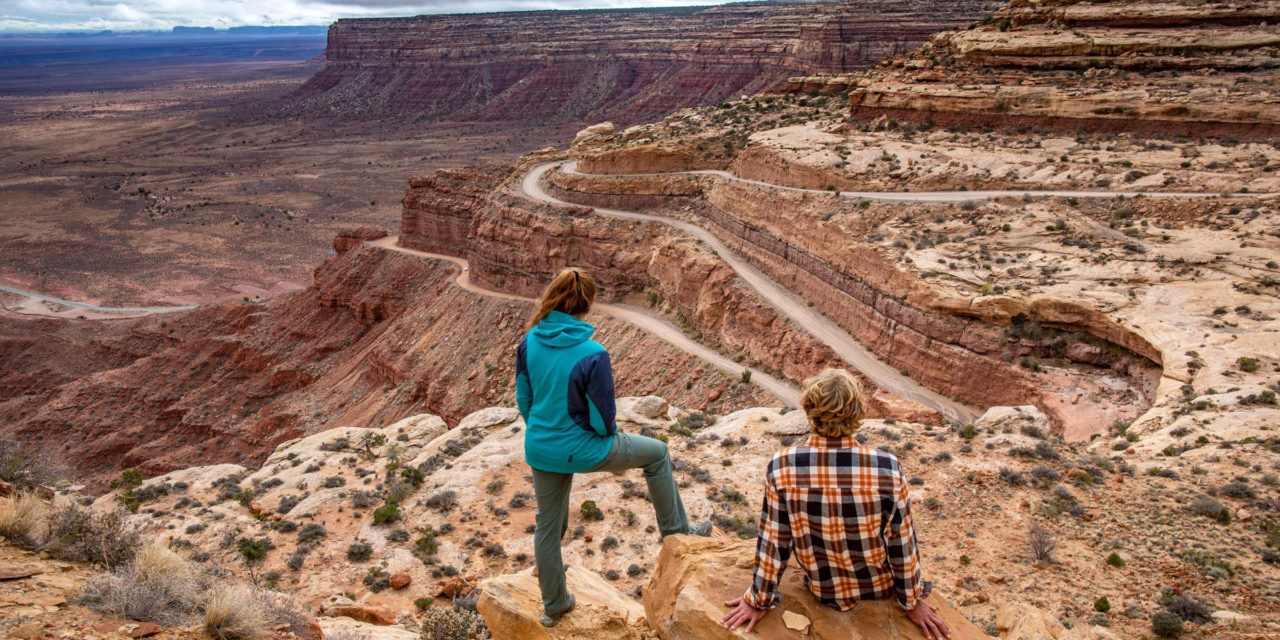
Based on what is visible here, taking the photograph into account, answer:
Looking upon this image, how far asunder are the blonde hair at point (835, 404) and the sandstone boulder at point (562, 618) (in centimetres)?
271

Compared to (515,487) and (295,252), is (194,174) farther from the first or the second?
(515,487)

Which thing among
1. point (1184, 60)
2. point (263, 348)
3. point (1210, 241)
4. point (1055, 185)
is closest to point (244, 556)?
point (1210, 241)

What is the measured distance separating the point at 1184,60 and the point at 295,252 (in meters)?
74.2

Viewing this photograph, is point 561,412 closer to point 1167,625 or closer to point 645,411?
point 1167,625

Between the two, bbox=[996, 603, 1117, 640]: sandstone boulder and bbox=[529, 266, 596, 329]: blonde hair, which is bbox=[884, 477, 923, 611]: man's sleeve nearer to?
bbox=[996, 603, 1117, 640]: sandstone boulder

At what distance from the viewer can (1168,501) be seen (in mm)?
10367

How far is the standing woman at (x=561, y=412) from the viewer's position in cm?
588

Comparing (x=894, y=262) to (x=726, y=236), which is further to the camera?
(x=726, y=236)

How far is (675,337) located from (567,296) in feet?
89.0

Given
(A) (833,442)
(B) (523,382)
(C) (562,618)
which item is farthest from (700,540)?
(B) (523,382)

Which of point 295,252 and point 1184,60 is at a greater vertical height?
point 1184,60

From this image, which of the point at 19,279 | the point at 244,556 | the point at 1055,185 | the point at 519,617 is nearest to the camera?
the point at 519,617

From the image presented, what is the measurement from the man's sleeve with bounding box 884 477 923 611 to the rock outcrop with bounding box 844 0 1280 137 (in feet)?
112

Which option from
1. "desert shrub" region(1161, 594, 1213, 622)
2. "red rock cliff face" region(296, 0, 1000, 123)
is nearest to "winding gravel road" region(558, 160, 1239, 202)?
"desert shrub" region(1161, 594, 1213, 622)
